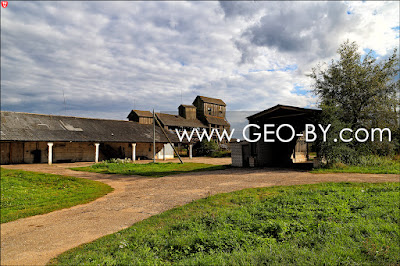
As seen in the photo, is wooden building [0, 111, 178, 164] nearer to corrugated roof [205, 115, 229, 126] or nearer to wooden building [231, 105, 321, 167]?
wooden building [231, 105, 321, 167]

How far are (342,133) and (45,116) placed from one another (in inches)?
1166

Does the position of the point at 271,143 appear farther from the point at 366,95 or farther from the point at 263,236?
the point at 263,236

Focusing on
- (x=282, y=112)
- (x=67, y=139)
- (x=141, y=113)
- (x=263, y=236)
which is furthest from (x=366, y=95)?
(x=141, y=113)

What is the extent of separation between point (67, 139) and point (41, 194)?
16.8 meters

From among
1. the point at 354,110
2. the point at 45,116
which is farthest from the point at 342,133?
the point at 45,116

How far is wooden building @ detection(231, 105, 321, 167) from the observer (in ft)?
63.5

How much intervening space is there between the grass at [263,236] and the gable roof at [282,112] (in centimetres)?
1105

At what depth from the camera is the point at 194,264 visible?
4168mm

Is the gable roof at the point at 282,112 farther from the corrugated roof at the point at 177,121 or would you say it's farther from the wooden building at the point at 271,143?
the corrugated roof at the point at 177,121

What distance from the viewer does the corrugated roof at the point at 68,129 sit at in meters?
23.4

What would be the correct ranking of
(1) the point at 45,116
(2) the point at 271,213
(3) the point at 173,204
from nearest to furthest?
1. (2) the point at 271,213
2. (3) the point at 173,204
3. (1) the point at 45,116

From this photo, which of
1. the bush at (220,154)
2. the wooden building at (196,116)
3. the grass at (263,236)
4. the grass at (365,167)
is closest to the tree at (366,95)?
the grass at (365,167)

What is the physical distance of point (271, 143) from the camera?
910 inches

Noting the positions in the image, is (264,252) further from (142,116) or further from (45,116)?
(142,116)
